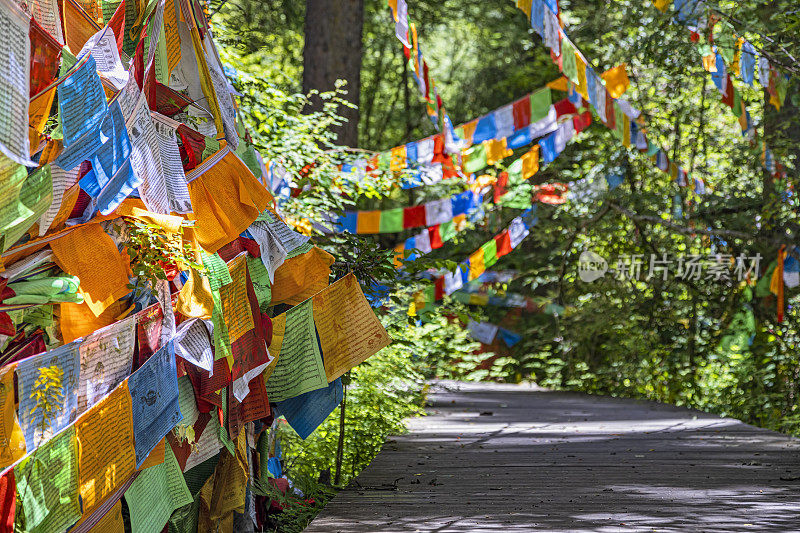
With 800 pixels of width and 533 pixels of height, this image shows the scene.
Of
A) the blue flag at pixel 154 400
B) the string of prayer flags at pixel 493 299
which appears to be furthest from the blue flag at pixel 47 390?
the string of prayer flags at pixel 493 299

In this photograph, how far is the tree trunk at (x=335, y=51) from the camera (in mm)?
10633

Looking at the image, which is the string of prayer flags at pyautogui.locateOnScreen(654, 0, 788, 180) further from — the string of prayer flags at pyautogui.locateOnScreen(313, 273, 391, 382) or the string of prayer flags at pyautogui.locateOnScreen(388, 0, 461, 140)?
the string of prayer flags at pyautogui.locateOnScreen(313, 273, 391, 382)

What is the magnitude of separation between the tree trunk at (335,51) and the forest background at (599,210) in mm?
20

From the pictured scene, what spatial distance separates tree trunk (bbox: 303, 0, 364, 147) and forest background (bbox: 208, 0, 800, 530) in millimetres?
20

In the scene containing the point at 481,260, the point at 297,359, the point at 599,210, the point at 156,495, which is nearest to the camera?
the point at 156,495

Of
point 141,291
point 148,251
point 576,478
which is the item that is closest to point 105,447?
point 141,291

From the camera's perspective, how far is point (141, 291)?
3566 mm

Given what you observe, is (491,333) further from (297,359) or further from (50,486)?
(50,486)

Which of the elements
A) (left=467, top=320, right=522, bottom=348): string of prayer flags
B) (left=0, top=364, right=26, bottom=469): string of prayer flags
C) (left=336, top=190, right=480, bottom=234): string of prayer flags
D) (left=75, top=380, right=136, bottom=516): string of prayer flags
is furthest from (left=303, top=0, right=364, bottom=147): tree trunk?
(left=0, top=364, right=26, bottom=469): string of prayer flags

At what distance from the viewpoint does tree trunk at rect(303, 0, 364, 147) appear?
10633 millimetres

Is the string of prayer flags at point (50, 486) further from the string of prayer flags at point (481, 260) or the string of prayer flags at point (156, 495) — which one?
the string of prayer flags at point (481, 260)

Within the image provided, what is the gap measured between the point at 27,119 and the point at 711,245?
10.5m

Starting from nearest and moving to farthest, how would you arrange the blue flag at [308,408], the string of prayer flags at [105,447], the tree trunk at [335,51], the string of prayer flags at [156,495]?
the string of prayer flags at [105,447] → the string of prayer flags at [156,495] → the blue flag at [308,408] → the tree trunk at [335,51]

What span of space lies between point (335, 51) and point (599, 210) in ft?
13.9
